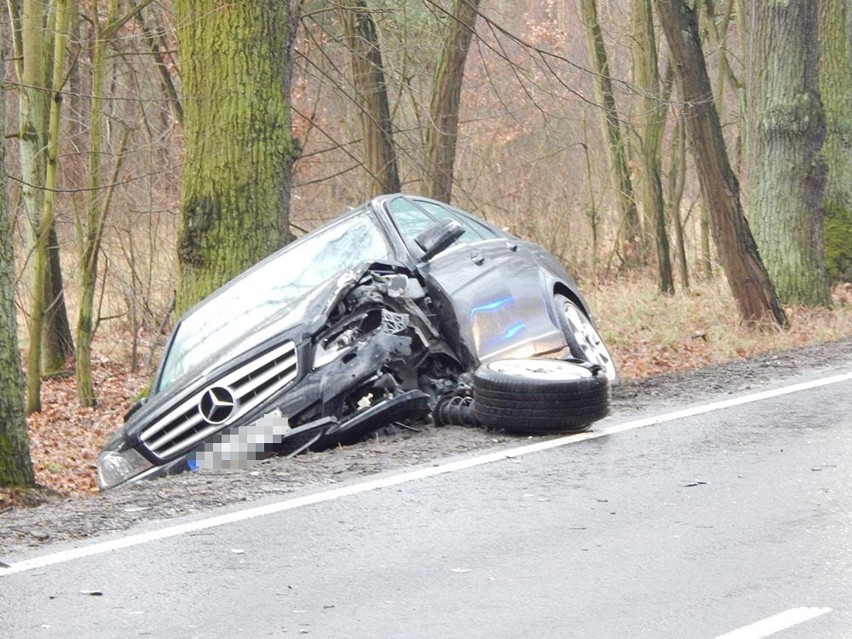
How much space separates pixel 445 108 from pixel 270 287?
10.6 m

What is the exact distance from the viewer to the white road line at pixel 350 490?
5.57 m

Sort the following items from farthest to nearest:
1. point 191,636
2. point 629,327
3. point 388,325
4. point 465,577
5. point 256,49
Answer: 1. point 629,327
2. point 256,49
3. point 388,325
4. point 465,577
5. point 191,636

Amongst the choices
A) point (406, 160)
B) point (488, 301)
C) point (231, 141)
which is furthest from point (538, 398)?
point (406, 160)

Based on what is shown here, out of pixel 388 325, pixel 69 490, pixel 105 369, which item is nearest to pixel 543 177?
pixel 105 369

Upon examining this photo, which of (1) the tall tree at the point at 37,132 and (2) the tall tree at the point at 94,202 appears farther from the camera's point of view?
(1) the tall tree at the point at 37,132

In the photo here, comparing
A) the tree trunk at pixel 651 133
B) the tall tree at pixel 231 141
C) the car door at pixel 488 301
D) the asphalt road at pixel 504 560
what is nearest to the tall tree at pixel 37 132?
the tall tree at pixel 231 141

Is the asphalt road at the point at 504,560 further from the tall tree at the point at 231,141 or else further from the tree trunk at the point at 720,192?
the tree trunk at the point at 720,192

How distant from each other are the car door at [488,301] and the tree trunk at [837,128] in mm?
10133

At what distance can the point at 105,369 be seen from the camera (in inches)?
824

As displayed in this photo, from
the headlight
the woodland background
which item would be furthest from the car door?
the woodland background

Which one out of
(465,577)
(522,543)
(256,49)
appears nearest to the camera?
(465,577)

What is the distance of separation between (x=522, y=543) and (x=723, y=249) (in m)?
9.89

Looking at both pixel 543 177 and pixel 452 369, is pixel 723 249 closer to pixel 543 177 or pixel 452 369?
pixel 452 369

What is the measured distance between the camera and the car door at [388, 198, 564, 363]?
28.6ft
